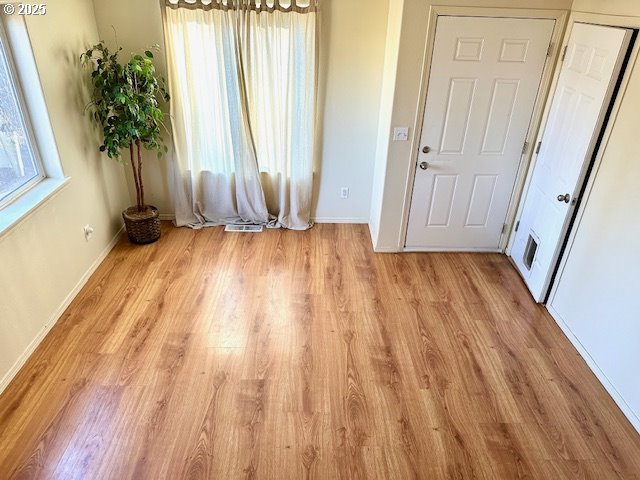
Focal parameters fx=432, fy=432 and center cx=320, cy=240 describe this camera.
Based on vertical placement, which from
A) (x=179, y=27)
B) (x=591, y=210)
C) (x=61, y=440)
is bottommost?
(x=61, y=440)

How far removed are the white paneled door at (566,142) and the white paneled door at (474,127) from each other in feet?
0.70

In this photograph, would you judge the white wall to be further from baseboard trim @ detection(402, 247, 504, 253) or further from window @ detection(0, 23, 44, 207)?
window @ detection(0, 23, 44, 207)

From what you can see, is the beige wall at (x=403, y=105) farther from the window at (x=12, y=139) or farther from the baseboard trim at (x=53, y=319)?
the window at (x=12, y=139)

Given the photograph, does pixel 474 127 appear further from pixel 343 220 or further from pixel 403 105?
pixel 343 220

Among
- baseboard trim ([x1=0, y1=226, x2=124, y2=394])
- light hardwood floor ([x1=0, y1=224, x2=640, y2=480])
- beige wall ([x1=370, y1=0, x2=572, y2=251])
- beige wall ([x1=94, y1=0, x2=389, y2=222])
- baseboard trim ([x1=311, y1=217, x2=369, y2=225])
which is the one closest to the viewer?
light hardwood floor ([x1=0, y1=224, x2=640, y2=480])

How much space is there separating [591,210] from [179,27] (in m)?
3.35

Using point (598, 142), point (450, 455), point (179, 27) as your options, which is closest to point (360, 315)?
point (450, 455)

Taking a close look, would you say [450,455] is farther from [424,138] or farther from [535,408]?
[424,138]

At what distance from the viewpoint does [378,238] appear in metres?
3.92

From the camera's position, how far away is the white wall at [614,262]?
244cm

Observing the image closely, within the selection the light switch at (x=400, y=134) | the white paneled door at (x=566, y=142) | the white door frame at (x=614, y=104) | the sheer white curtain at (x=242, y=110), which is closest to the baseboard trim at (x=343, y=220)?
the sheer white curtain at (x=242, y=110)

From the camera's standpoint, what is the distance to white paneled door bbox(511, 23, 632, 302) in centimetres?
265

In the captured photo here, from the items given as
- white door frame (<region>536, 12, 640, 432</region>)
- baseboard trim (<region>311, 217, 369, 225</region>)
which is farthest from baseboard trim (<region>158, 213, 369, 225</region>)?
white door frame (<region>536, 12, 640, 432</region>)

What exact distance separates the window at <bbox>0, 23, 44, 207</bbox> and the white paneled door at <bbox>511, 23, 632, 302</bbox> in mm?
3663
